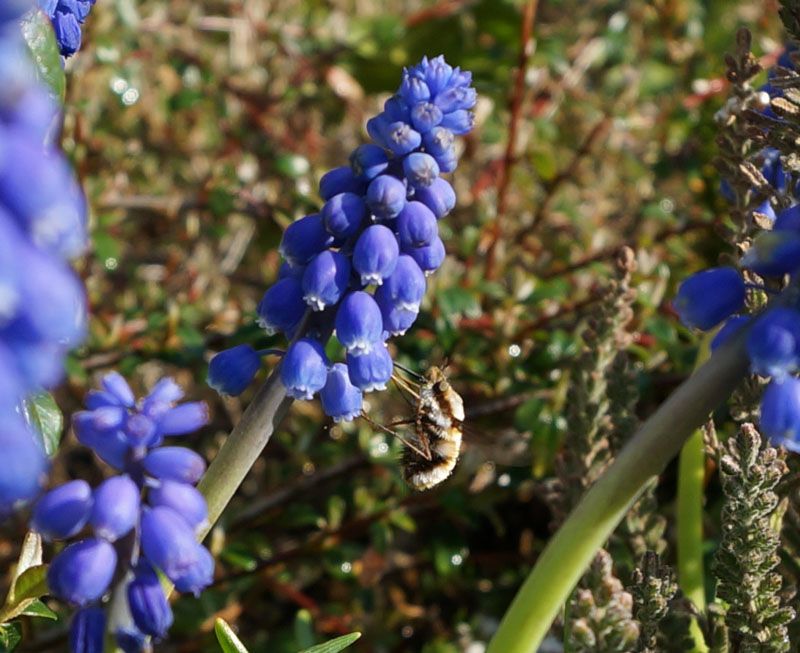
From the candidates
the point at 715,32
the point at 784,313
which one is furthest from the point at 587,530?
the point at 715,32

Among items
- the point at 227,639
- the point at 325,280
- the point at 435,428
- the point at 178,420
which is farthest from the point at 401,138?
the point at 227,639

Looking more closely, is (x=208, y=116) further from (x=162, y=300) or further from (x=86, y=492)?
(x=86, y=492)

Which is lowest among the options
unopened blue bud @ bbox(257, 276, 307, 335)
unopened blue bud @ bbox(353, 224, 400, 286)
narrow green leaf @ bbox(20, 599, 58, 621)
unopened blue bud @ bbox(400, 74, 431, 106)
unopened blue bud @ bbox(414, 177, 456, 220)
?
narrow green leaf @ bbox(20, 599, 58, 621)

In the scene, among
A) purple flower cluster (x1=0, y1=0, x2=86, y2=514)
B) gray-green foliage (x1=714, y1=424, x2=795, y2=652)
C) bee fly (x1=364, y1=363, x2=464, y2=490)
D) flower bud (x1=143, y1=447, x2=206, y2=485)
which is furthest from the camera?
bee fly (x1=364, y1=363, x2=464, y2=490)

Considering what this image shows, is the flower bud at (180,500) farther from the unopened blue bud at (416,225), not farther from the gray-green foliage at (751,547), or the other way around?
the gray-green foliage at (751,547)

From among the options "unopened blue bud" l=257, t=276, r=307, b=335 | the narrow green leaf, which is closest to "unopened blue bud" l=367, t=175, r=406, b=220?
"unopened blue bud" l=257, t=276, r=307, b=335

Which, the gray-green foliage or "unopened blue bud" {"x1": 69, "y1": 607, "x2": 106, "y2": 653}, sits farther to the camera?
the gray-green foliage

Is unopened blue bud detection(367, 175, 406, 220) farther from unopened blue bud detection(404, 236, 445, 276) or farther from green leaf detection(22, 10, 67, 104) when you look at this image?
green leaf detection(22, 10, 67, 104)
